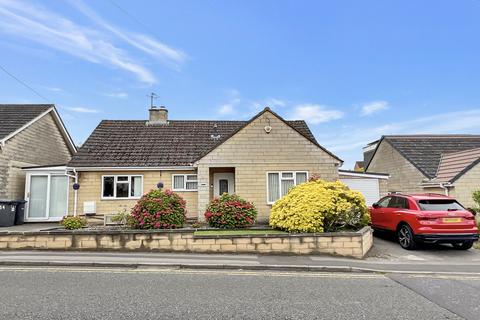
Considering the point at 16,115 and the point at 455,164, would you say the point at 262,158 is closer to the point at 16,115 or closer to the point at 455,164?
the point at 455,164

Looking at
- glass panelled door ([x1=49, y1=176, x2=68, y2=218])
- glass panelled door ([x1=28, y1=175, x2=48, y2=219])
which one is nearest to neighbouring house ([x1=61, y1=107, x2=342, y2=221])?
glass panelled door ([x1=49, y1=176, x2=68, y2=218])

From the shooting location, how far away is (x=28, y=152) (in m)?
17.3

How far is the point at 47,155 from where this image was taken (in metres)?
19.3

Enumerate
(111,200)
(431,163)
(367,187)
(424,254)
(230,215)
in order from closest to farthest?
(424,254)
(230,215)
(111,200)
(367,187)
(431,163)

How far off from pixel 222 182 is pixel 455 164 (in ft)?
43.0

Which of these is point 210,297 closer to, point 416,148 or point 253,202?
point 253,202

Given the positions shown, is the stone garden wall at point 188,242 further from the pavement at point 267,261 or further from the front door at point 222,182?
the front door at point 222,182

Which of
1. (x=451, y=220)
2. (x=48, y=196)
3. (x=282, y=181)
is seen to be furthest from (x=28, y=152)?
(x=451, y=220)

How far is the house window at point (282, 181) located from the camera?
14.3 metres

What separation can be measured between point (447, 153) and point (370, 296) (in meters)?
18.7

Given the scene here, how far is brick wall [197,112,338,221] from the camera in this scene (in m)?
14.2

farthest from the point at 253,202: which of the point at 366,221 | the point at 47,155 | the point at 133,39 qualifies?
the point at 47,155

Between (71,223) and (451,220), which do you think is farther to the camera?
(71,223)

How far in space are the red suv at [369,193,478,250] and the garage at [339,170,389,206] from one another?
7.18 m
